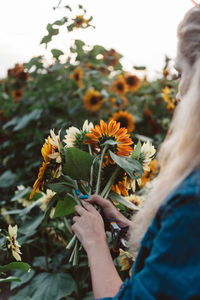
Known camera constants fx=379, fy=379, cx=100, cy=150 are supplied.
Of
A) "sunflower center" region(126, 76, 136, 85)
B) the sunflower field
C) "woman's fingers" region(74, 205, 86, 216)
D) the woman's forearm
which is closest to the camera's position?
the woman's forearm

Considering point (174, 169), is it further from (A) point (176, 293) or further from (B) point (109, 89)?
(B) point (109, 89)

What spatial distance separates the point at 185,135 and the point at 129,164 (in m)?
0.25

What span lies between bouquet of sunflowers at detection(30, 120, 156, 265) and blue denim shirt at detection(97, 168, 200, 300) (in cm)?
26

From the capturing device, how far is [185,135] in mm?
587

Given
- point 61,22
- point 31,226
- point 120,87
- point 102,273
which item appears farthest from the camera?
point 120,87

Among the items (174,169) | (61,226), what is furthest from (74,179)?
(61,226)

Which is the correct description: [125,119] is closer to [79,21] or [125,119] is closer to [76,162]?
[79,21]

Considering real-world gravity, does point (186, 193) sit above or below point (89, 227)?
above

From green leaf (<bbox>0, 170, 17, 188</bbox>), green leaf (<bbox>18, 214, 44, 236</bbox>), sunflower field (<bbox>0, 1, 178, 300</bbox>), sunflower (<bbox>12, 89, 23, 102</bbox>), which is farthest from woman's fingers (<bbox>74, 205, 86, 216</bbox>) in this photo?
sunflower (<bbox>12, 89, 23, 102</bbox>)

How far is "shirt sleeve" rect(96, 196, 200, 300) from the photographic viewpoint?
0.52 meters

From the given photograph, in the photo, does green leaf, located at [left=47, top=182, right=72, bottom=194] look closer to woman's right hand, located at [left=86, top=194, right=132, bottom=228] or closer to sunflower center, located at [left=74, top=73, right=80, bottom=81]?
woman's right hand, located at [left=86, top=194, right=132, bottom=228]

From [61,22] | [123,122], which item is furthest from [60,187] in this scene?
[123,122]

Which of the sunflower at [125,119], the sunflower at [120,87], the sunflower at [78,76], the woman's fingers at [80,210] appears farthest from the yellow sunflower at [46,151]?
the sunflower at [120,87]

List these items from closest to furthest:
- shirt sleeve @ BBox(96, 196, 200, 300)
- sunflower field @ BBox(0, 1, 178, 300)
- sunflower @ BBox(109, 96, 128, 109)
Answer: shirt sleeve @ BBox(96, 196, 200, 300)
sunflower field @ BBox(0, 1, 178, 300)
sunflower @ BBox(109, 96, 128, 109)
